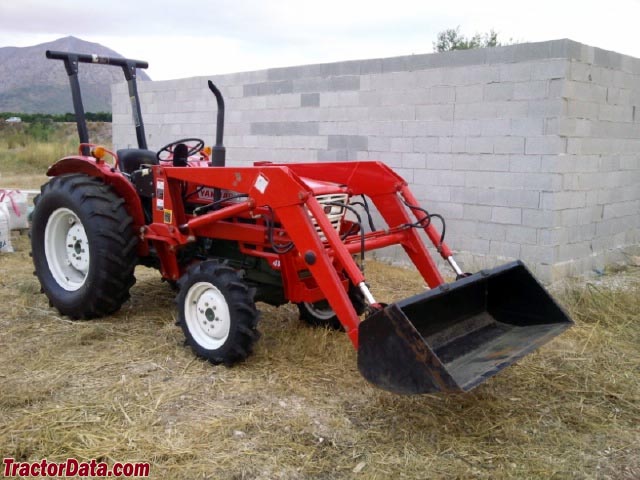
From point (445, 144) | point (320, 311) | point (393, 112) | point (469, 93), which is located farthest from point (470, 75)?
point (320, 311)

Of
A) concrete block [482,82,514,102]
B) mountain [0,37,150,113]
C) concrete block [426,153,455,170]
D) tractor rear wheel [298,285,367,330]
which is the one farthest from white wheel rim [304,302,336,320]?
mountain [0,37,150,113]

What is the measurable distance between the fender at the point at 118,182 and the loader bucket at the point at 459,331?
2169 mm

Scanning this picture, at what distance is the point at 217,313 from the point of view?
383 cm

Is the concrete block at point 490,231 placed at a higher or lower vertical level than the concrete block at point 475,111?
lower

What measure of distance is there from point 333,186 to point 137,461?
1994 mm

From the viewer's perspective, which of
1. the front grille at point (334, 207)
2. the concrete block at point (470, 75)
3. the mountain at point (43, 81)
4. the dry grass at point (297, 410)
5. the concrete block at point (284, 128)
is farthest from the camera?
the mountain at point (43, 81)

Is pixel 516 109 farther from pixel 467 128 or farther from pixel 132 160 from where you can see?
Result: pixel 132 160

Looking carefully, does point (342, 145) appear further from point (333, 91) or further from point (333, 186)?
point (333, 186)

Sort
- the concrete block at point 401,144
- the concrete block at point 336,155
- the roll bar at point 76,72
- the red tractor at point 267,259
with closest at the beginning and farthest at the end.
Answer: the red tractor at point 267,259, the roll bar at point 76,72, the concrete block at point 401,144, the concrete block at point 336,155

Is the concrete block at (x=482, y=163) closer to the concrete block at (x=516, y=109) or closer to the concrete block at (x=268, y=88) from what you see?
the concrete block at (x=516, y=109)

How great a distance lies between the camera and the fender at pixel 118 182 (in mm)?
4523

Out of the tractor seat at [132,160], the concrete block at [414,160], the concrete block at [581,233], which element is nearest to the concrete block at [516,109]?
the concrete block at [414,160]

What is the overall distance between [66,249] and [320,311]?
2060 millimetres

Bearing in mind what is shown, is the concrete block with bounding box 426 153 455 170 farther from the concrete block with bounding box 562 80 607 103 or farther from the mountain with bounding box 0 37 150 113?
the mountain with bounding box 0 37 150 113
